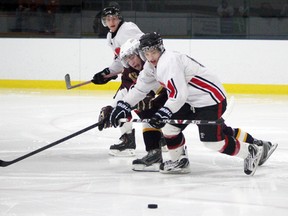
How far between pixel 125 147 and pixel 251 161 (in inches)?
42.2

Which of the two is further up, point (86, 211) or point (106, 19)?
point (106, 19)

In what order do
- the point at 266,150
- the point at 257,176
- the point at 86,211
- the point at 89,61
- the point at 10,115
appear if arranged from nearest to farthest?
1. the point at 86,211
2. the point at 257,176
3. the point at 266,150
4. the point at 10,115
5. the point at 89,61

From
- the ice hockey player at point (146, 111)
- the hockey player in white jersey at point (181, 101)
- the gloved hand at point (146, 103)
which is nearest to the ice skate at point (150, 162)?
the ice hockey player at point (146, 111)

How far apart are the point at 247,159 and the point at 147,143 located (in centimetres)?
66

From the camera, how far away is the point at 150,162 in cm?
444

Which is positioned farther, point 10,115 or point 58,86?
point 58,86

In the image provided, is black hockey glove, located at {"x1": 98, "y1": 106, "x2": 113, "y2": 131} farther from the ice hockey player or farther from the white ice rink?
the white ice rink

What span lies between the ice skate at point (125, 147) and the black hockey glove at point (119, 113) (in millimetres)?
763

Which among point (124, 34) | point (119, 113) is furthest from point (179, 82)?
point (124, 34)

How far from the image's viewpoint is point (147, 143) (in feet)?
15.0

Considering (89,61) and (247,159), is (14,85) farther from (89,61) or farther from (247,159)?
(247,159)

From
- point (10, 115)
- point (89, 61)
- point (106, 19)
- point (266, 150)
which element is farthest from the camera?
point (89, 61)

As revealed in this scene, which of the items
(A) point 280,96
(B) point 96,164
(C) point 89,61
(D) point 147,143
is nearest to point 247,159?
(D) point 147,143

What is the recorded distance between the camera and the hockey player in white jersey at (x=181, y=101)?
393 cm
